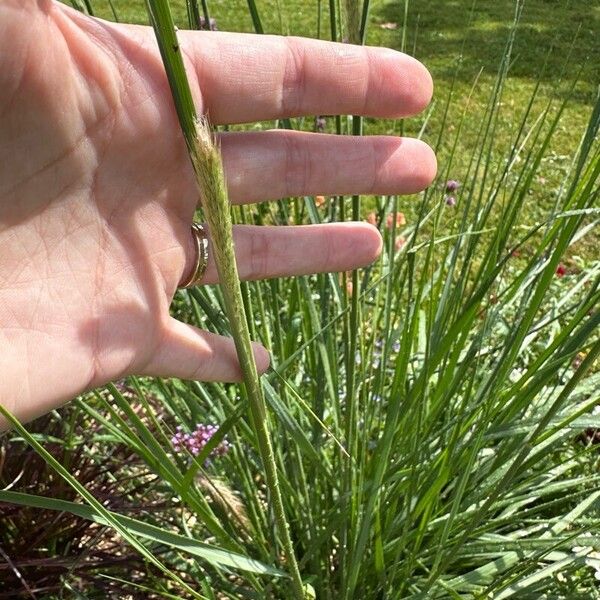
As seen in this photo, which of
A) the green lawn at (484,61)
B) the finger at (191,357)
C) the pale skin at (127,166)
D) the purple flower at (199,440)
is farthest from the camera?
the green lawn at (484,61)

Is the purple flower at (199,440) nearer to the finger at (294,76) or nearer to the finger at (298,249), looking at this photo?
the finger at (298,249)

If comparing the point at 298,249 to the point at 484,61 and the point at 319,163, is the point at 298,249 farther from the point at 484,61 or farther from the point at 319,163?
the point at 484,61

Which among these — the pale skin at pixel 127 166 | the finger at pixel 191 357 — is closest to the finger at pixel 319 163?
the pale skin at pixel 127 166

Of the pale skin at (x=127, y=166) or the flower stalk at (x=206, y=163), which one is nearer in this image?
the flower stalk at (x=206, y=163)

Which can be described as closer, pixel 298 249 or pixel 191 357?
pixel 191 357

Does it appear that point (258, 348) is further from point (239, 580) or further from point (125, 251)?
point (239, 580)

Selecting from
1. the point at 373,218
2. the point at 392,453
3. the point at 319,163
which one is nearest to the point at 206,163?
the point at 319,163

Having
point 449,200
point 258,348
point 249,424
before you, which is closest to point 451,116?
point 449,200
